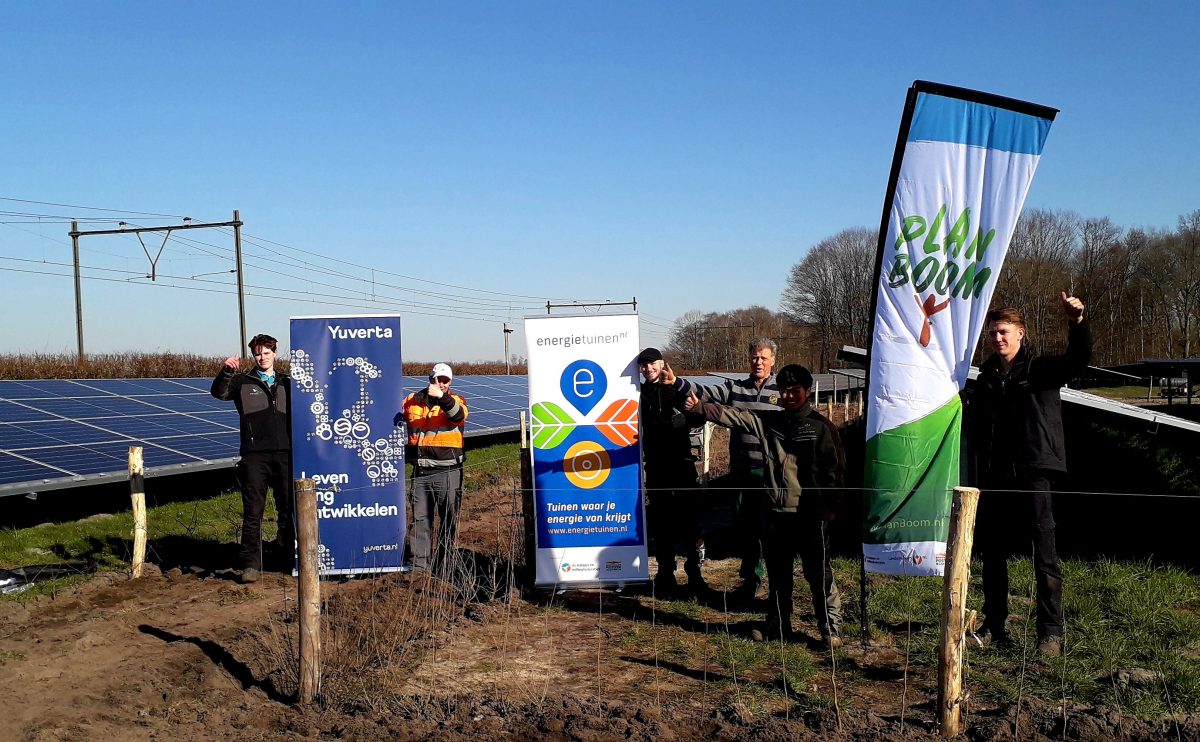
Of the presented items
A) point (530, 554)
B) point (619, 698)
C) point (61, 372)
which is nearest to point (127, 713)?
point (619, 698)

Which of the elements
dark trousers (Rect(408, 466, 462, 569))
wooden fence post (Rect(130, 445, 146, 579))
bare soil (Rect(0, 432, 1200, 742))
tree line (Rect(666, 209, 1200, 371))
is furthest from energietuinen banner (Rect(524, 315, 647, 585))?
tree line (Rect(666, 209, 1200, 371))

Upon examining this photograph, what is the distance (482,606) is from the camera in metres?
7.19

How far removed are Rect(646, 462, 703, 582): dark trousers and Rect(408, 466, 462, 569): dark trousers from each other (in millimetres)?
1655

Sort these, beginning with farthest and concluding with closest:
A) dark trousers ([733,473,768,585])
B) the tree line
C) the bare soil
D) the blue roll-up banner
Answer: the tree line → the blue roll-up banner → dark trousers ([733,473,768,585]) → the bare soil

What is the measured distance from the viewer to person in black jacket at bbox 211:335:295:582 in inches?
316

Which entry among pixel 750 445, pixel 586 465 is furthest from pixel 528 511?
pixel 750 445

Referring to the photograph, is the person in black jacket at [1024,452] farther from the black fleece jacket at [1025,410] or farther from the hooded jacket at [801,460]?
the hooded jacket at [801,460]

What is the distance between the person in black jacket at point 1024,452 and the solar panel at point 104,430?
5342 mm

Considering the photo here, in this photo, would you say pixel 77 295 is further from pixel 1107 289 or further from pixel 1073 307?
pixel 1107 289

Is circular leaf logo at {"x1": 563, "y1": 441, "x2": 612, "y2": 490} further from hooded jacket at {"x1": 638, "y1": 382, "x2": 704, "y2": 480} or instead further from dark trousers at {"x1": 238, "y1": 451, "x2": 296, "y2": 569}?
dark trousers at {"x1": 238, "y1": 451, "x2": 296, "y2": 569}

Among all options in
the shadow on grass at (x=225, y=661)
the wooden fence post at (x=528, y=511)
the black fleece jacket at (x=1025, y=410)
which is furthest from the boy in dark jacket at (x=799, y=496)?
the shadow on grass at (x=225, y=661)

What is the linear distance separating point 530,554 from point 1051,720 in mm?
4409

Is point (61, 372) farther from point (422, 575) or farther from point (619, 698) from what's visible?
point (619, 698)

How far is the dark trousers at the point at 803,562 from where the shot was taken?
613 centimetres
